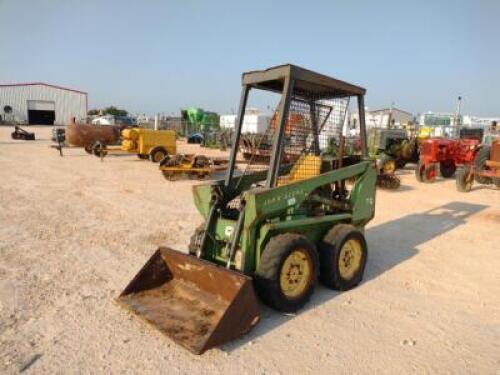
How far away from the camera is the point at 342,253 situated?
15.3 feet

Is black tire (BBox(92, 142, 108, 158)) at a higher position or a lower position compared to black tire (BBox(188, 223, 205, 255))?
higher

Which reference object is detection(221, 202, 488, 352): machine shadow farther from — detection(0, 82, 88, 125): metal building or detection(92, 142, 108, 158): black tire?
detection(0, 82, 88, 125): metal building

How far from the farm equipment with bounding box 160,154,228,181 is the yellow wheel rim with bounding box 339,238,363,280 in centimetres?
837

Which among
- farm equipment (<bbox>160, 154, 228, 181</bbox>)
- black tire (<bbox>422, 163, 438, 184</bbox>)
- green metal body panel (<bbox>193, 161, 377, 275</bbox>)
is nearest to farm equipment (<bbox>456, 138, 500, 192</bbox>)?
black tire (<bbox>422, 163, 438, 184</bbox>)

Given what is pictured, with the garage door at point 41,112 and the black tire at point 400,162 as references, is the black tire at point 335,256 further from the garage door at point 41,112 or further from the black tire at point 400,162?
the garage door at point 41,112

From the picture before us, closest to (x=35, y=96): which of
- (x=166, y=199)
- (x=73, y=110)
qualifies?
(x=73, y=110)

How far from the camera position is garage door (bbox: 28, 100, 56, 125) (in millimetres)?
47969

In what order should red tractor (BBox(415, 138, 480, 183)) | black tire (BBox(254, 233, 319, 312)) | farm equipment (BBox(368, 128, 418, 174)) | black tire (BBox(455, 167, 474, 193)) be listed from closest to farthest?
1. black tire (BBox(254, 233, 319, 312))
2. black tire (BBox(455, 167, 474, 193))
3. red tractor (BBox(415, 138, 480, 183))
4. farm equipment (BBox(368, 128, 418, 174))

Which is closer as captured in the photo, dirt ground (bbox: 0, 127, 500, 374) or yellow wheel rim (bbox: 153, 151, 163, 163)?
dirt ground (bbox: 0, 127, 500, 374)

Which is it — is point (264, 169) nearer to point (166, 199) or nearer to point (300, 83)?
point (300, 83)

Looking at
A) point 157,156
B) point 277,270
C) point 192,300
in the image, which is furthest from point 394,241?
Result: point 157,156

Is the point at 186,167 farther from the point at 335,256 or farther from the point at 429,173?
the point at 335,256

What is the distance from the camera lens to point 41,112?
4878cm

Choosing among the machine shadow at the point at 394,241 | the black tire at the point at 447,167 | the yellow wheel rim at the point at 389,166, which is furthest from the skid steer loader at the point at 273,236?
the black tire at the point at 447,167
